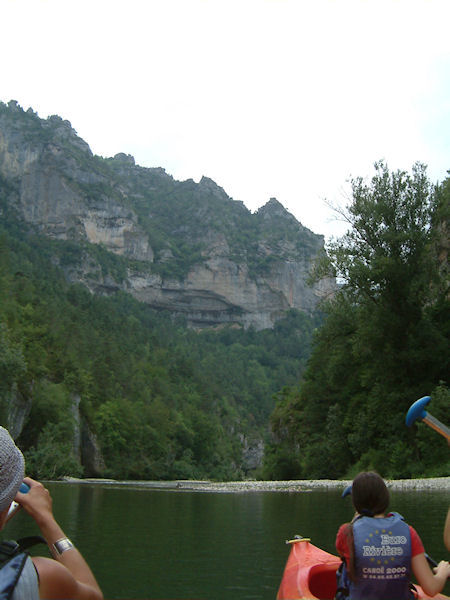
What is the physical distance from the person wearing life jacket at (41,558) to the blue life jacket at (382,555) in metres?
1.57

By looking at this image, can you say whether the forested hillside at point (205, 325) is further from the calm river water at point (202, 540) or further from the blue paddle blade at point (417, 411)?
the blue paddle blade at point (417, 411)

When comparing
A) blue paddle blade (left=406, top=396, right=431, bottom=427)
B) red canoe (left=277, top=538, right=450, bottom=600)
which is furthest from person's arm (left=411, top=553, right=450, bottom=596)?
red canoe (left=277, top=538, right=450, bottom=600)

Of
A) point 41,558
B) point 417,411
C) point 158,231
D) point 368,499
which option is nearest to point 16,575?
point 41,558

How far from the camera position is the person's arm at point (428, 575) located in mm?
3209

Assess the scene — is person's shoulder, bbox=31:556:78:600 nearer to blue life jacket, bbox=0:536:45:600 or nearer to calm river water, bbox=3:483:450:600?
blue life jacket, bbox=0:536:45:600

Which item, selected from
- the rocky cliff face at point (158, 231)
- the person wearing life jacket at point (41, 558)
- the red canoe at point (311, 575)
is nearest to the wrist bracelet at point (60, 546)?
the person wearing life jacket at point (41, 558)

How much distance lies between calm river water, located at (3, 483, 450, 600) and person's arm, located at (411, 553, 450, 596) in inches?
112

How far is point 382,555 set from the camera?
10.7 ft

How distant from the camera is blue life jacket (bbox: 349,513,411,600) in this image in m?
3.26

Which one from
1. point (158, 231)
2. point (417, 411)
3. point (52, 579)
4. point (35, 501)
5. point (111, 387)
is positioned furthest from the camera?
point (158, 231)

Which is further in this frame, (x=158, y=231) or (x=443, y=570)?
(x=158, y=231)

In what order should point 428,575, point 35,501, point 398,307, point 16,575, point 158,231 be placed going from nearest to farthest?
point 16,575 < point 35,501 < point 428,575 < point 398,307 < point 158,231

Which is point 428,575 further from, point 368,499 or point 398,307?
point 398,307

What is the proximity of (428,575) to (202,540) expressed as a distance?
6842 millimetres
